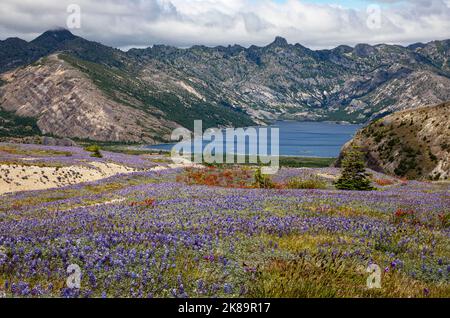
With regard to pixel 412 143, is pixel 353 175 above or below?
below

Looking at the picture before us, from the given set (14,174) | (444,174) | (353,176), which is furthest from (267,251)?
(444,174)

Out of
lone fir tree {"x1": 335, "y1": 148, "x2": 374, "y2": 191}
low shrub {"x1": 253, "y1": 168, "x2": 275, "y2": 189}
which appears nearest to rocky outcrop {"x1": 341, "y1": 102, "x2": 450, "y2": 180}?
lone fir tree {"x1": 335, "y1": 148, "x2": 374, "y2": 191}

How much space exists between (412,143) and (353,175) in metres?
55.9

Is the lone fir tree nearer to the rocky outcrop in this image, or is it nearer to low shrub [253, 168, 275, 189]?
low shrub [253, 168, 275, 189]

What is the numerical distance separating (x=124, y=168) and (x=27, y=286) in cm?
5579

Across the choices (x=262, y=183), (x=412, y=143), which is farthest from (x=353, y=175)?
(x=412, y=143)

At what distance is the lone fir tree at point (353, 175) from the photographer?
113 ft

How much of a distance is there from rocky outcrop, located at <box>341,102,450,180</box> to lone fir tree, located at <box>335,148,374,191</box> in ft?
128

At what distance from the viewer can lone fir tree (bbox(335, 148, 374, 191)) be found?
3456 centimetres

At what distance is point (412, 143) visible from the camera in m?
83.4

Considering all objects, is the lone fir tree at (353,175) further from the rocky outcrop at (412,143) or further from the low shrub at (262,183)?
the rocky outcrop at (412,143)

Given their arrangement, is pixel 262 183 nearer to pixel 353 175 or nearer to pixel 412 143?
pixel 353 175

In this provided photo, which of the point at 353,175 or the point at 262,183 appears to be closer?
the point at 353,175

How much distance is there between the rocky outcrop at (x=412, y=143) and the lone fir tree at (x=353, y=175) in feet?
128
